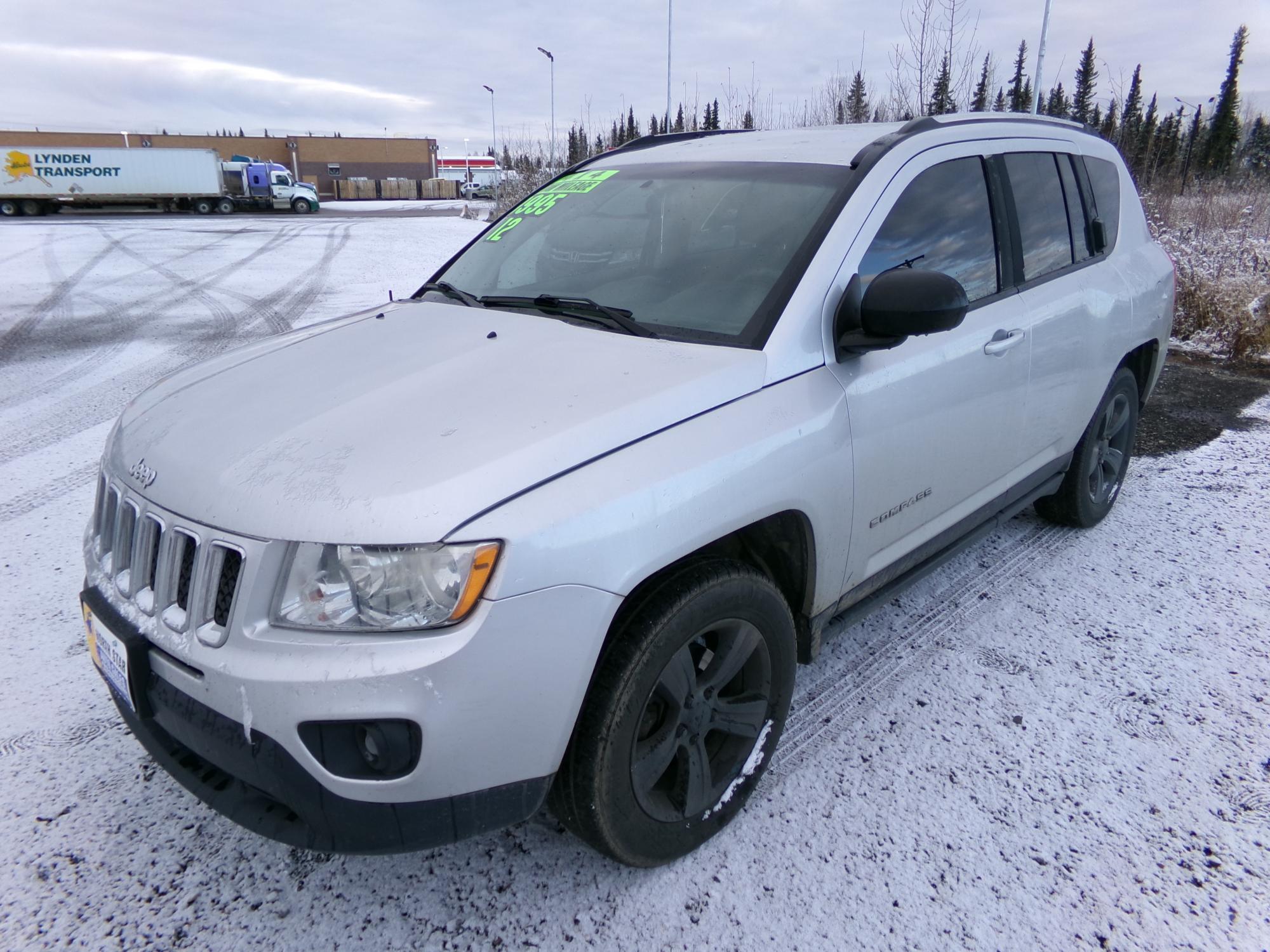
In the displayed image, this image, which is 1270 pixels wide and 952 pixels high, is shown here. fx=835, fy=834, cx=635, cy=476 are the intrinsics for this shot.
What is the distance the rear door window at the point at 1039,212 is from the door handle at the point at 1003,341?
1.00ft

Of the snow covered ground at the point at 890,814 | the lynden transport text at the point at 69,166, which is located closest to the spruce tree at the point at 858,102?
the snow covered ground at the point at 890,814

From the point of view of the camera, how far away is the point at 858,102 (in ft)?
52.6

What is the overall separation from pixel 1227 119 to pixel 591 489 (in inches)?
2843

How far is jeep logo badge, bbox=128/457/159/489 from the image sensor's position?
191cm

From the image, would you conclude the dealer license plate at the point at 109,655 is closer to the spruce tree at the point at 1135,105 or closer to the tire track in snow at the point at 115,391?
the tire track in snow at the point at 115,391

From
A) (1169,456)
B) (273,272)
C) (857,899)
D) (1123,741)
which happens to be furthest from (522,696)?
(273,272)

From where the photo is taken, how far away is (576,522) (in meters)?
1.68

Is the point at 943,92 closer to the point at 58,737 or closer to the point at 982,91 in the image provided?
the point at 982,91

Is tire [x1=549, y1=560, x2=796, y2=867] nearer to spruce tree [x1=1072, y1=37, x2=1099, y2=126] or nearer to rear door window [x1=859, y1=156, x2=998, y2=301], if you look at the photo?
rear door window [x1=859, y1=156, x2=998, y2=301]

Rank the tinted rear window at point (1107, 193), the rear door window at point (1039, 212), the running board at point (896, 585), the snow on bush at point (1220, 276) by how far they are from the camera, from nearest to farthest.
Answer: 1. the running board at point (896, 585)
2. the rear door window at point (1039, 212)
3. the tinted rear window at point (1107, 193)
4. the snow on bush at point (1220, 276)

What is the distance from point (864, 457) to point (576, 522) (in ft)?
3.41

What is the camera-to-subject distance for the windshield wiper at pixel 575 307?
242 cm

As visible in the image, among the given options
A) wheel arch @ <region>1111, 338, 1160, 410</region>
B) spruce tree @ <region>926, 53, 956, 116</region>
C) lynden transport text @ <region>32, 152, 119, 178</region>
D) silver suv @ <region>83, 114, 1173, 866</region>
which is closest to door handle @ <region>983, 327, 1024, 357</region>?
silver suv @ <region>83, 114, 1173, 866</region>

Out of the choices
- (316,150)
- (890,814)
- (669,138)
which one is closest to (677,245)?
(669,138)
